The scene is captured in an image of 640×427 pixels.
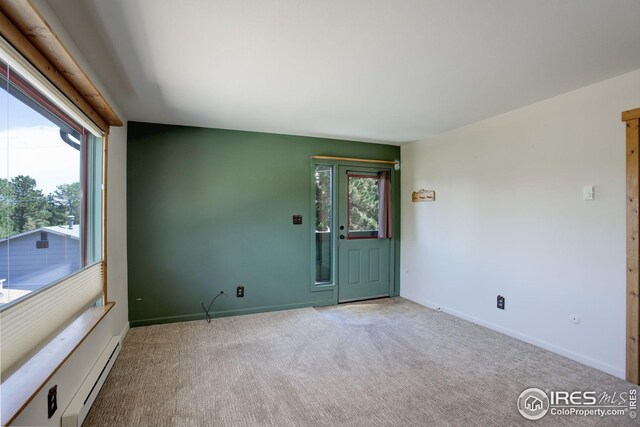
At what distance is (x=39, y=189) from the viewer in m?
1.70

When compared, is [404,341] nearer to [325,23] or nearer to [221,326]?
[221,326]

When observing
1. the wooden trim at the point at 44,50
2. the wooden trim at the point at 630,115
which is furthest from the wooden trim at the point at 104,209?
the wooden trim at the point at 630,115

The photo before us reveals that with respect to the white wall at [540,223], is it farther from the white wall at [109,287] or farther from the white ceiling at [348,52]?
the white wall at [109,287]

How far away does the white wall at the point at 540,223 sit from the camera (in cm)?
252

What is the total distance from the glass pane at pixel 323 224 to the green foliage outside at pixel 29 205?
2839mm

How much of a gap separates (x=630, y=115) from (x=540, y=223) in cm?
108

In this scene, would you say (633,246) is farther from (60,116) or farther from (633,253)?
(60,116)

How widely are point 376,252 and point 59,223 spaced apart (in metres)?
3.77

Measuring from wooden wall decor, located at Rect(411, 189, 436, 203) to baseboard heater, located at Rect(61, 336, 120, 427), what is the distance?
3865mm

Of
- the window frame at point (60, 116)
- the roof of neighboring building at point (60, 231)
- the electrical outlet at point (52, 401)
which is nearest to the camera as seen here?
the window frame at point (60, 116)

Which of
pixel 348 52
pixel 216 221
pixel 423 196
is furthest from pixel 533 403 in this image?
pixel 216 221

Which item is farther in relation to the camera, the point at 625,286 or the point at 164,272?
the point at 164,272

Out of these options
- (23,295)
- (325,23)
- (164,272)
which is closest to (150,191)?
(164,272)

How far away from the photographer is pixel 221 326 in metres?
3.59
